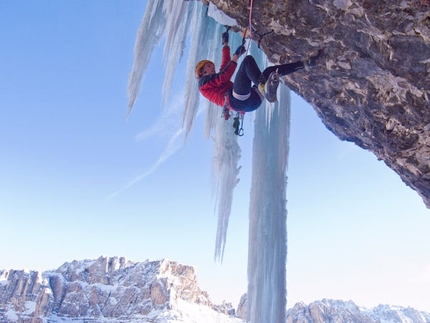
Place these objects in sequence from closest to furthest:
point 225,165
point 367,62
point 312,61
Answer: point 367,62, point 312,61, point 225,165

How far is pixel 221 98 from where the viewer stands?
4.39 metres

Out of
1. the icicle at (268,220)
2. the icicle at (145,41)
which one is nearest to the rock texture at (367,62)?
the icicle at (268,220)

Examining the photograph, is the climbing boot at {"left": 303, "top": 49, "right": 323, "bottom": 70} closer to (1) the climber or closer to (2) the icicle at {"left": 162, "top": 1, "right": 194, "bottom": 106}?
(1) the climber

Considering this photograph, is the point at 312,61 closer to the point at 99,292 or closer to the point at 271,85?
the point at 271,85

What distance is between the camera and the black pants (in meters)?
3.56

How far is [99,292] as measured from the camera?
10338 cm

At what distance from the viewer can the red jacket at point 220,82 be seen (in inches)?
161

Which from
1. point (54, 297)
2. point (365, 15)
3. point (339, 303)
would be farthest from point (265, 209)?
point (339, 303)

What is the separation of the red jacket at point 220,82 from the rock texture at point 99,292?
327ft

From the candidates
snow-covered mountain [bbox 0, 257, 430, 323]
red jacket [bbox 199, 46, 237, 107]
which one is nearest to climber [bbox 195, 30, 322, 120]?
red jacket [bbox 199, 46, 237, 107]

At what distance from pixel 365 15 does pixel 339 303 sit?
536 ft

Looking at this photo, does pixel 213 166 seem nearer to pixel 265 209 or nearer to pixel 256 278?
pixel 265 209

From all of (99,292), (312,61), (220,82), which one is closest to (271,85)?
(220,82)

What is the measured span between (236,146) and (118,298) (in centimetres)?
11091
